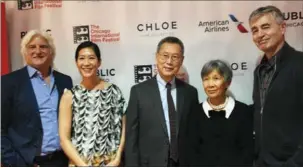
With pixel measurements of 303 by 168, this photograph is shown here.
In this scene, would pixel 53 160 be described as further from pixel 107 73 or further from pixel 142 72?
pixel 142 72

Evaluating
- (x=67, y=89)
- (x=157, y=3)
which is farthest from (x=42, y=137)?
(x=157, y=3)

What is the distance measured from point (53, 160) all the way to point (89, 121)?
38cm

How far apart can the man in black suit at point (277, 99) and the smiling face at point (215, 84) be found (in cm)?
23

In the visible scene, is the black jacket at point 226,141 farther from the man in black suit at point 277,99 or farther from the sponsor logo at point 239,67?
the sponsor logo at point 239,67

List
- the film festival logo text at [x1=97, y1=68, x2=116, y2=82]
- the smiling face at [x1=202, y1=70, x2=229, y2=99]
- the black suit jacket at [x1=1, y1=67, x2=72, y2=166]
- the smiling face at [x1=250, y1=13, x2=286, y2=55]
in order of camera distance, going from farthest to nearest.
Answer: the film festival logo text at [x1=97, y1=68, x2=116, y2=82]
the black suit jacket at [x1=1, y1=67, x2=72, y2=166]
the smiling face at [x1=202, y1=70, x2=229, y2=99]
the smiling face at [x1=250, y1=13, x2=286, y2=55]

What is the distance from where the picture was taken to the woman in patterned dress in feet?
8.09

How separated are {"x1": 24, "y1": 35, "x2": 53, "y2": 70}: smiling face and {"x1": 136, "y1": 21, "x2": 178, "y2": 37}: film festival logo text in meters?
0.74

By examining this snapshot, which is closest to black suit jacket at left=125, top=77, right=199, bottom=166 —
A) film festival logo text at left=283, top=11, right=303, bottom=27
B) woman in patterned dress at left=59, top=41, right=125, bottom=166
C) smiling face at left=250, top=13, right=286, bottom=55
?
woman in patterned dress at left=59, top=41, right=125, bottom=166

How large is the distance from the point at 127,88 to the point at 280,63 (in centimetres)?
124

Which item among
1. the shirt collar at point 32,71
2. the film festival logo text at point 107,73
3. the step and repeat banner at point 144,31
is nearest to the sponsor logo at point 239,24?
the step and repeat banner at point 144,31

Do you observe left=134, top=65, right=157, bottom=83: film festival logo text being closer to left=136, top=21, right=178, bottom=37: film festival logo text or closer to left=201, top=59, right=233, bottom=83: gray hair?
left=136, top=21, right=178, bottom=37: film festival logo text

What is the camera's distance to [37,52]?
2.64 metres

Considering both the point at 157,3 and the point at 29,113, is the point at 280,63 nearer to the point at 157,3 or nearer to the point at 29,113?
the point at 157,3

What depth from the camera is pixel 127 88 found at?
10.0 feet
